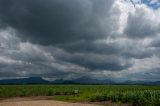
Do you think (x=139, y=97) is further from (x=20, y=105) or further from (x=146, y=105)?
(x=20, y=105)

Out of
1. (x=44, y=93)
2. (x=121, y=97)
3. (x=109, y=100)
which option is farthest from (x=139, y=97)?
(x=44, y=93)

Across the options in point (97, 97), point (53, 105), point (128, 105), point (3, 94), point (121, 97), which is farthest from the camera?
point (3, 94)

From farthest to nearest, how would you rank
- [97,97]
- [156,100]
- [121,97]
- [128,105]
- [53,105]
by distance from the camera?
[97,97] < [121,97] < [128,105] < [53,105] < [156,100]

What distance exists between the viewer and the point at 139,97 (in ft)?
101

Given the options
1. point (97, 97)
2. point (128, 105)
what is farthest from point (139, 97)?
point (97, 97)

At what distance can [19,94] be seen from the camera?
64.0 metres

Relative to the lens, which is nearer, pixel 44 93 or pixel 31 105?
pixel 31 105

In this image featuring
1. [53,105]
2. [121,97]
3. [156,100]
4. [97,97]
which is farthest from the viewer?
[97,97]

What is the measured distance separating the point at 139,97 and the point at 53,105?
871cm

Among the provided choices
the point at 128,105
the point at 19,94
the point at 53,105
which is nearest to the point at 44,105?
the point at 53,105

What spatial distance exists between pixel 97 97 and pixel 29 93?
28.0 meters

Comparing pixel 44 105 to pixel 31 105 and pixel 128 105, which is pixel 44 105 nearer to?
pixel 31 105

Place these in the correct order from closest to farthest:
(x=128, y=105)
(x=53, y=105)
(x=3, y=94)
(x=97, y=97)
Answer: (x=53, y=105) → (x=128, y=105) → (x=97, y=97) → (x=3, y=94)

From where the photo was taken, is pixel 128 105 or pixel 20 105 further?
pixel 128 105
